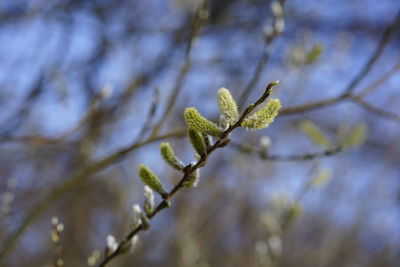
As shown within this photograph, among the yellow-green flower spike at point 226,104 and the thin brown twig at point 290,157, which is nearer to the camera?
the yellow-green flower spike at point 226,104

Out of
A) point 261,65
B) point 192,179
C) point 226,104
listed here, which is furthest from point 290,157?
point 226,104

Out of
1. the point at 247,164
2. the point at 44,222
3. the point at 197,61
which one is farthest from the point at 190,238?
the point at 44,222

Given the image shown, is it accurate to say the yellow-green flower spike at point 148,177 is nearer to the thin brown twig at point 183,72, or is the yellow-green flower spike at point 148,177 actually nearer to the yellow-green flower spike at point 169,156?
the yellow-green flower spike at point 169,156

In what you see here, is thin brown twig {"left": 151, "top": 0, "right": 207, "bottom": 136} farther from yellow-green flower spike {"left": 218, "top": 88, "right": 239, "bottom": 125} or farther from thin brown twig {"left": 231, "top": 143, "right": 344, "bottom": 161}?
yellow-green flower spike {"left": 218, "top": 88, "right": 239, "bottom": 125}

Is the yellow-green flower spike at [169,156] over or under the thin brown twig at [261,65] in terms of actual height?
over

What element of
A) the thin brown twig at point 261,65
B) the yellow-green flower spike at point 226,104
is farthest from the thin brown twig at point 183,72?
the yellow-green flower spike at point 226,104

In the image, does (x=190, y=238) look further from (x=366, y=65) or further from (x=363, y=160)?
(x=363, y=160)
